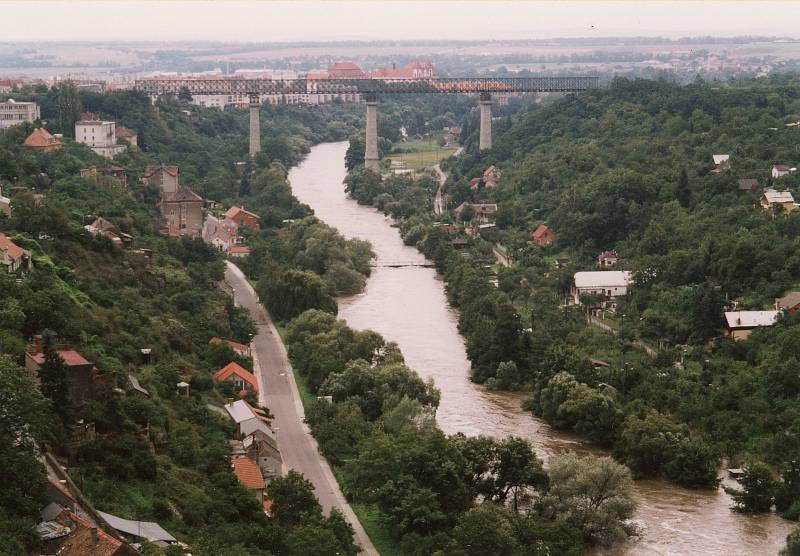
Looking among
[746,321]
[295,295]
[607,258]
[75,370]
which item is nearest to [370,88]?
[607,258]

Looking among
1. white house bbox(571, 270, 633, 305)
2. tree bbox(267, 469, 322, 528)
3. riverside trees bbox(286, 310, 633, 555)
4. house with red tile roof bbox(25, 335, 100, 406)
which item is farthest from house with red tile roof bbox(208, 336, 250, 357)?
house with red tile roof bbox(25, 335, 100, 406)

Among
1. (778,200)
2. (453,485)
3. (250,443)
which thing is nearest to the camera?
(453,485)

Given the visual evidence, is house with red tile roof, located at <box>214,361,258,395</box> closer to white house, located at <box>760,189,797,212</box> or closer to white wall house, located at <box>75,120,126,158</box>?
white house, located at <box>760,189,797,212</box>

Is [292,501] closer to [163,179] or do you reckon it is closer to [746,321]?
[746,321]

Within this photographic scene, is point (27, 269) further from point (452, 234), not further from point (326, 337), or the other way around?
point (452, 234)

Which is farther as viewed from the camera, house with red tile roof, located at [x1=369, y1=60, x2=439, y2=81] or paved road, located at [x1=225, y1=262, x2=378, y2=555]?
house with red tile roof, located at [x1=369, y1=60, x2=439, y2=81]

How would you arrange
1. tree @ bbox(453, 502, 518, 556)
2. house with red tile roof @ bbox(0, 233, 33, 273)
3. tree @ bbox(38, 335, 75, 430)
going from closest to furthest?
tree @ bbox(38, 335, 75, 430)
tree @ bbox(453, 502, 518, 556)
house with red tile roof @ bbox(0, 233, 33, 273)

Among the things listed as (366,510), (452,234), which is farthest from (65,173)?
(366,510)
